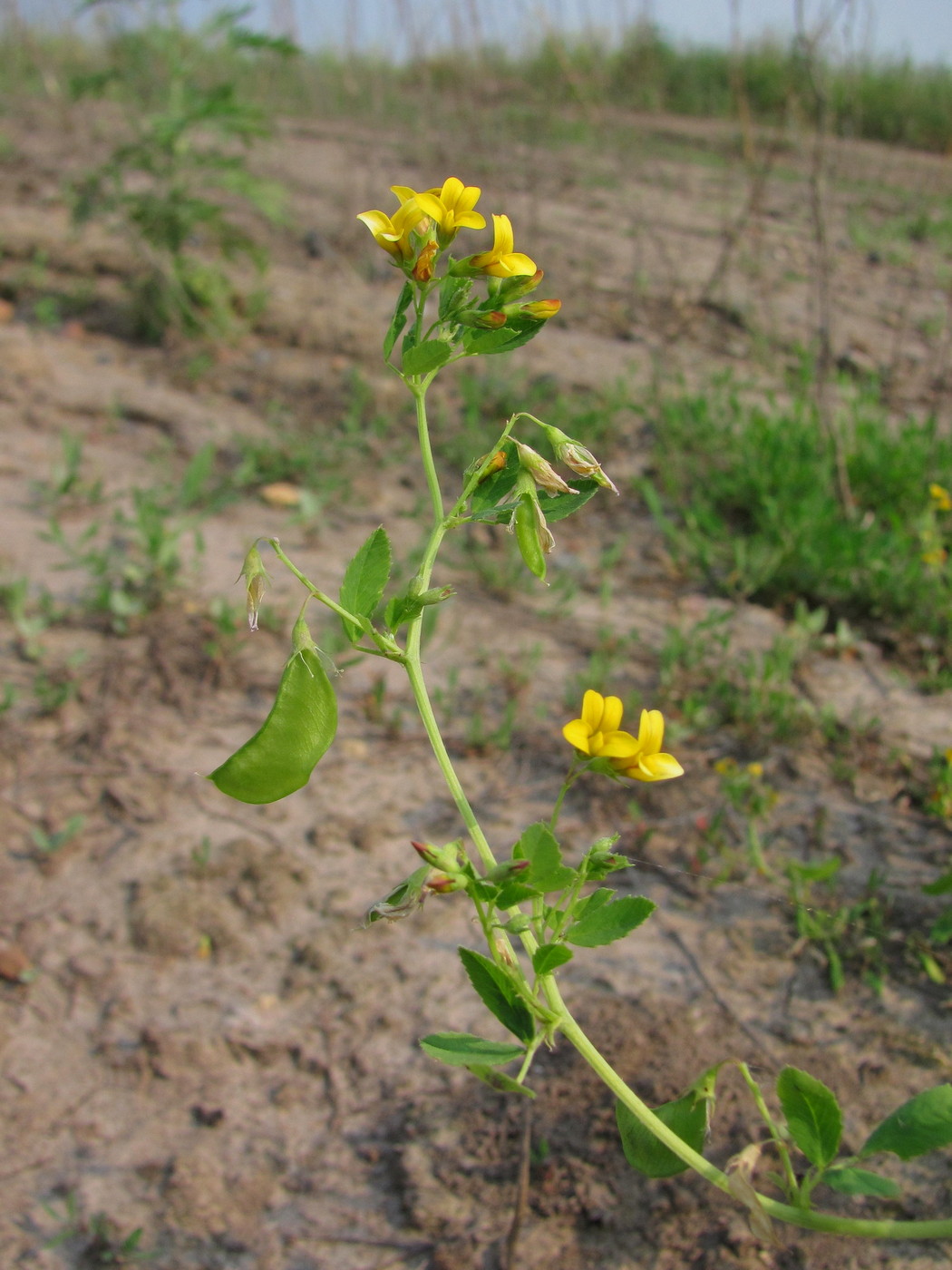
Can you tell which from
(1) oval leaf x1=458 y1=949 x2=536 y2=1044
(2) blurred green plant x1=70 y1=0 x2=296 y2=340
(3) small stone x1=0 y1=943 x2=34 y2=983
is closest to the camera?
(1) oval leaf x1=458 y1=949 x2=536 y2=1044

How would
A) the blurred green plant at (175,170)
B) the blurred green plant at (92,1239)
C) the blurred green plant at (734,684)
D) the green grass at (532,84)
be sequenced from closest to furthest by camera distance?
the blurred green plant at (92,1239) → the blurred green plant at (734,684) → the blurred green plant at (175,170) → the green grass at (532,84)

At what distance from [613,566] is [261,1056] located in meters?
1.67

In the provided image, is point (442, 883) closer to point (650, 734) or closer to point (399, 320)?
point (650, 734)

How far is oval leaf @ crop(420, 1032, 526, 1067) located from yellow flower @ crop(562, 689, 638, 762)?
0.29 metres

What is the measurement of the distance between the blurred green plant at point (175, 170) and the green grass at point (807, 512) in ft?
5.73

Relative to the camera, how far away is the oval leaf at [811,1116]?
1.04 m

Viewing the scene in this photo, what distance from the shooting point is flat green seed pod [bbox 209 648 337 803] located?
34.7 inches

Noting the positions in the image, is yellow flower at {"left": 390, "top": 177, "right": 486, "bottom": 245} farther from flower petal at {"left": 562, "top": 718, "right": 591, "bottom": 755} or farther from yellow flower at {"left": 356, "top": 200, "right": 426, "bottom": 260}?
flower petal at {"left": 562, "top": 718, "right": 591, "bottom": 755}

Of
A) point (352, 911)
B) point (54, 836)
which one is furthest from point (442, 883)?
point (54, 836)

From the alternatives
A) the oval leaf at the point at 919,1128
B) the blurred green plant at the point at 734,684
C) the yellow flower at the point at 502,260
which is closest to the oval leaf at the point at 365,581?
the yellow flower at the point at 502,260

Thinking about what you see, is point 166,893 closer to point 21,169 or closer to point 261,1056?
point 261,1056

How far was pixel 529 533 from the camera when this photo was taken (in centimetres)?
91

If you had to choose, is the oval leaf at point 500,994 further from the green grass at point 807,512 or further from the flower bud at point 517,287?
the green grass at point 807,512

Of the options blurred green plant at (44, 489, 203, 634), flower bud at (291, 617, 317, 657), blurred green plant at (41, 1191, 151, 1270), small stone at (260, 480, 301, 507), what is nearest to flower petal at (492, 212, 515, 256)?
flower bud at (291, 617, 317, 657)
